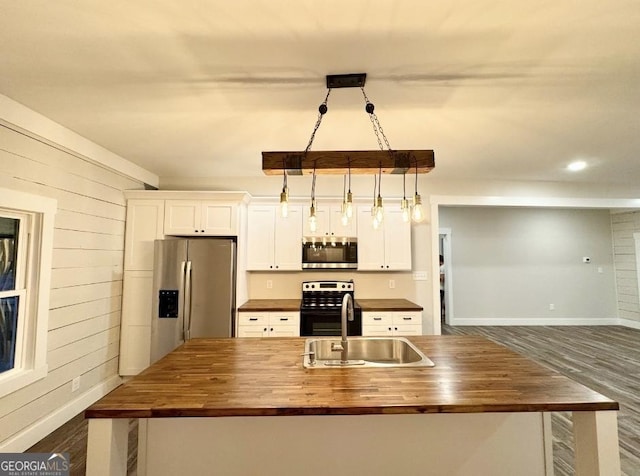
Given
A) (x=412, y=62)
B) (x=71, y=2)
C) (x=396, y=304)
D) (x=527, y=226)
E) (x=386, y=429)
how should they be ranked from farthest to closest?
(x=527, y=226) → (x=396, y=304) → (x=412, y=62) → (x=386, y=429) → (x=71, y=2)

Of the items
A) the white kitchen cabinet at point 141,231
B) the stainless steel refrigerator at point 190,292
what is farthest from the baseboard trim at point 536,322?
the white kitchen cabinet at point 141,231

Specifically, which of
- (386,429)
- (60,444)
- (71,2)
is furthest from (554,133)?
(60,444)

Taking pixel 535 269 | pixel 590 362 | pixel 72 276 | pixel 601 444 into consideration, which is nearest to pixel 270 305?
pixel 72 276

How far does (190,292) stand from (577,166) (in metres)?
4.81

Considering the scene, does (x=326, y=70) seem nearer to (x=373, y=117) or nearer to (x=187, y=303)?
(x=373, y=117)

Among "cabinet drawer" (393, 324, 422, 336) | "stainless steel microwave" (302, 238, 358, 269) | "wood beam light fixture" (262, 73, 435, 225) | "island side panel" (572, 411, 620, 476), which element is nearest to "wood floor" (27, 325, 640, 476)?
"island side panel" (572, 411, 620, 476)

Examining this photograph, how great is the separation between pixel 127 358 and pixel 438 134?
13.4 ft

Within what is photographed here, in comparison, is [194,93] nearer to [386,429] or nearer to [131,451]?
[386,429]

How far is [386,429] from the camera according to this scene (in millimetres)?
1589

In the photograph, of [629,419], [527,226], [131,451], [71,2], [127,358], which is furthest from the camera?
[527,226]

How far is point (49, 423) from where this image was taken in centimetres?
257

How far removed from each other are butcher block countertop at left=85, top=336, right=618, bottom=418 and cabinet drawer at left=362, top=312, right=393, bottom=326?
1.64 meters

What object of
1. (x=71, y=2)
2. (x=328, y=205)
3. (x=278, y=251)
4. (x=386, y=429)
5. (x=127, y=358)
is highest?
(x=71, y=2)

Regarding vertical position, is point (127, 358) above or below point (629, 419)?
above
